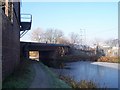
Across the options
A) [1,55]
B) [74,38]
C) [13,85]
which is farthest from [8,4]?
[74,38]

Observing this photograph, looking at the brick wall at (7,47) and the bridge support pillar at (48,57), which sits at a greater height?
the brick wall at (7,47)

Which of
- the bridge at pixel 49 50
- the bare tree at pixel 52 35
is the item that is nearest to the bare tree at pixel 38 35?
the bare tree at pixel 52 35

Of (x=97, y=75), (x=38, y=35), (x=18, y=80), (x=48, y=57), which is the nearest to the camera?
(x=18, y=80)

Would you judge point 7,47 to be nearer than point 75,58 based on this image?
Yes

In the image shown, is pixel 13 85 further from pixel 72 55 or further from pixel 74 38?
pixel 74 38

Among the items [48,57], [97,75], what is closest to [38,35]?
[48,57]

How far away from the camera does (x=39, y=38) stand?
123 m

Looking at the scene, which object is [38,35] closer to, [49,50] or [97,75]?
[49,50]

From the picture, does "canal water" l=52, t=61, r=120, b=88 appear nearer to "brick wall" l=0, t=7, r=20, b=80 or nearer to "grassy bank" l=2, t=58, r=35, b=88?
"grassy bank" l=2, t=58, r=35, b=88

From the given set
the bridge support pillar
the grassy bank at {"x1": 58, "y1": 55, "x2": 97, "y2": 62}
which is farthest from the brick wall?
the grassy bank at {"x1": 58, "y1": 55, "x2": 97, "y2": 62}

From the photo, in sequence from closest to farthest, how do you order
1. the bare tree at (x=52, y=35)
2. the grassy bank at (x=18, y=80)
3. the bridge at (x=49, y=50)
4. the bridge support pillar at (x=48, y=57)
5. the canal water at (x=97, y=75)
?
1. the grassy bank at (x=18, y=80)
2. the canal water at (x=97, y=75)
3. the bridge at (x=49, y=50)
4. the bridge support pillar at (x=48, y=57)
5. the bare tree at (x=52, y=35)

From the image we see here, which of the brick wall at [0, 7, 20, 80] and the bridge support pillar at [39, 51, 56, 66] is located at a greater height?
the brick wall at [0, 7, 20, 80]

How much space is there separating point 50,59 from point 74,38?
6877cm

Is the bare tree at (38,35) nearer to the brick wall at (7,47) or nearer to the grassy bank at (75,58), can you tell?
the grassy bank at (75,58)
